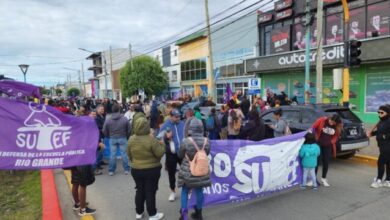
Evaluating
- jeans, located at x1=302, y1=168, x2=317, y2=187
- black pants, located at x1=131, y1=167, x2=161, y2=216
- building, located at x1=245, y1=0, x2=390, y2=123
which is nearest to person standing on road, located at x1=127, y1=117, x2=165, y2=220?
black pants, located at x1=131, y1=167, x2=161, y2=216

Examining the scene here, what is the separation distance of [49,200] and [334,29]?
17900 millimetres

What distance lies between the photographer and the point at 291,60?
19.1 meters

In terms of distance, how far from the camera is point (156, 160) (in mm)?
4641

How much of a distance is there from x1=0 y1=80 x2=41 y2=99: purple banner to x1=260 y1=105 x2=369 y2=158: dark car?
937 centimetres

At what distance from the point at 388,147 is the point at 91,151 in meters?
5.39

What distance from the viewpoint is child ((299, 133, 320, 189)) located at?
19.7ft

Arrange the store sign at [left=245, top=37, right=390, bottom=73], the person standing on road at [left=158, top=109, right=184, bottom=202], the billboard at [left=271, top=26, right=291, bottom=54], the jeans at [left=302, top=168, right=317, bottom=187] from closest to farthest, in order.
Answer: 1. the person standing on road at [left=158, top=109, right=184, bottom=202]
2. the jeans at [left=302, top=168, right=317, bottom=187]
3. the store sign at [left=245, top=37, right=390, bottom=73]
4. the billboard at [left=271, top=26, right=291, bottom=54]

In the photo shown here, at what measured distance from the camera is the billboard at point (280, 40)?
21453 millimetres

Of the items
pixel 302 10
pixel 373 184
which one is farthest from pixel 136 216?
pixel 302 10

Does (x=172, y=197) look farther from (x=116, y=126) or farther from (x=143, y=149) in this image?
(x=116, y=126)

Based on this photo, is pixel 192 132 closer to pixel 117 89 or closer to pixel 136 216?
pixel 136 216

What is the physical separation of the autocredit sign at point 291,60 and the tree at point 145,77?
70.8 feet

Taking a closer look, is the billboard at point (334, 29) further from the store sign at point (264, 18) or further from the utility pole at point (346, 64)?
the utility pole at point (346, 64)

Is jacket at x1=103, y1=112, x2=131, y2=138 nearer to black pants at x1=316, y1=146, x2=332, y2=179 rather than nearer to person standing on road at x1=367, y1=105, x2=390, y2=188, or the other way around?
black pants at x1=316, y1=146, x2=332, y2=179
